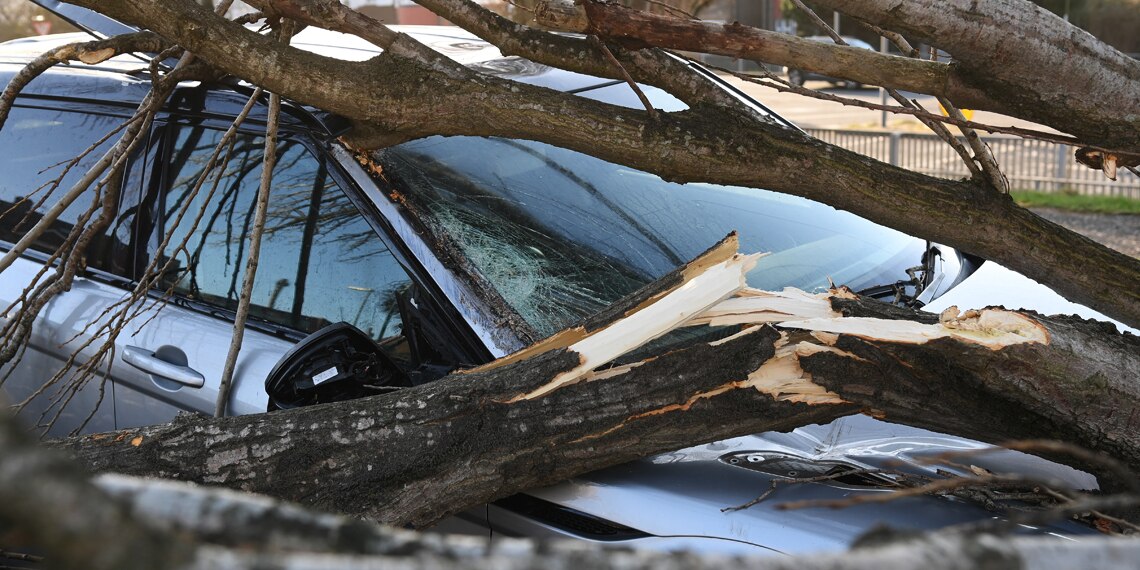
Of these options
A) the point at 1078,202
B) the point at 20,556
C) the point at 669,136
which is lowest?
the point at 1078,202

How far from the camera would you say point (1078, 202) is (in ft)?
31.2

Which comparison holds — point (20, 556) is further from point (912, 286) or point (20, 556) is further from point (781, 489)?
point (912, 286)

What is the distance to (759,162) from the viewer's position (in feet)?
8.21

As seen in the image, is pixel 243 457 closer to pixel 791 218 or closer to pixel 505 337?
pixel 505 337

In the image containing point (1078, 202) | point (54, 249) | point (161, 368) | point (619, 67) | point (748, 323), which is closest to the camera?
point (748, 323)

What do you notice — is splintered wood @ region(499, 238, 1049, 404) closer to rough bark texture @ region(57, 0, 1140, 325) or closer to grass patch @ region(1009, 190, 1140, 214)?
rough bark texture @ region(57, 0, 1140, 325)

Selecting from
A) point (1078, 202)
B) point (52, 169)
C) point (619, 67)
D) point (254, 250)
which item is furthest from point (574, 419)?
point (1078, 202)

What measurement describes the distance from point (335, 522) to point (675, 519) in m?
1.35

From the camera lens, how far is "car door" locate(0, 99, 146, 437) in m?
3.22

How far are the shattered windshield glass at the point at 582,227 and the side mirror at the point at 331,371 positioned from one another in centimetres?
35

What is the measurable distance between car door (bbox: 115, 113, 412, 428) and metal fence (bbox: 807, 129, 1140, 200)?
321 inches

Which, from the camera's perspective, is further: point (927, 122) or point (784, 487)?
point (927, 122)

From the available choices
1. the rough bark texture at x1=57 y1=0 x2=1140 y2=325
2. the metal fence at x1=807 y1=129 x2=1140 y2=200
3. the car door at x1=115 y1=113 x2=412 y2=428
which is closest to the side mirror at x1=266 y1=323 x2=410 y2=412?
the car door at x1=115 y1=113 x2=412 y2=428

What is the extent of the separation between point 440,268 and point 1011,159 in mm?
9431
